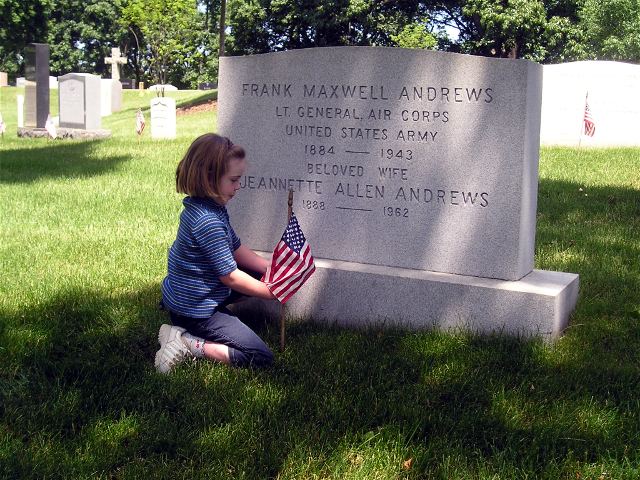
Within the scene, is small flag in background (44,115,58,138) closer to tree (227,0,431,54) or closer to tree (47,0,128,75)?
tree (227,0,431,54)

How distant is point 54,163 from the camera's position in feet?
44.4

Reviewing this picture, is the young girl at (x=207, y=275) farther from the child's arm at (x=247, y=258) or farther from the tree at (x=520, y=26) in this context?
the tree at (x=520, y=26)

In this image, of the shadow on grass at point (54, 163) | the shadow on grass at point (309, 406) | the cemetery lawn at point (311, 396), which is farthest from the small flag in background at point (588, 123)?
the shadow on grass at point (309, 406)

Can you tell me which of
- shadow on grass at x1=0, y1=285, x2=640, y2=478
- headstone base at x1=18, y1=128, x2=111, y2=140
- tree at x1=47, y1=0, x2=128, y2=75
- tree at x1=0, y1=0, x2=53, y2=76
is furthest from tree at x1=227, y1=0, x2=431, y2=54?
tree at x1=47, y1=0, x2=128, y2=75

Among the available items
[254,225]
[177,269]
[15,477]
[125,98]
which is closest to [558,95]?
[254,225]

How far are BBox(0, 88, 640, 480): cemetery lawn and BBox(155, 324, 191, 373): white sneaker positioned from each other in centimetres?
6

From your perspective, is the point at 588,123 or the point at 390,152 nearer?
the point at 390,152

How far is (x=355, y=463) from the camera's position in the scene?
3.23 metres

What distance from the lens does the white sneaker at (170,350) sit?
13.6 ft

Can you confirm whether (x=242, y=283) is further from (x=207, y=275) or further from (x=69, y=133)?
(x=69, y=133)

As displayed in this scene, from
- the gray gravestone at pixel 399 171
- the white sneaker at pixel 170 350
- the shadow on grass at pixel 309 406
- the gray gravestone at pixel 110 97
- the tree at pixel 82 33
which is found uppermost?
the tree at pixel 82 33

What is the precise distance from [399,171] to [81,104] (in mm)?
17979

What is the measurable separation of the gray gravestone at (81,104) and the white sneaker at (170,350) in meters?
18.1

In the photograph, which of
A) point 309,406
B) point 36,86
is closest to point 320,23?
point 36,86
